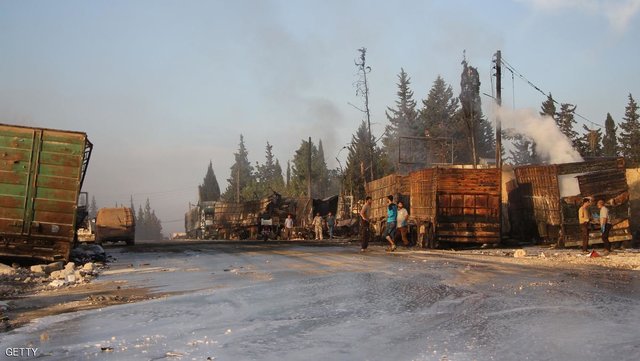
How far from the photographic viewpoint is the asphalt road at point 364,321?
4633 mm

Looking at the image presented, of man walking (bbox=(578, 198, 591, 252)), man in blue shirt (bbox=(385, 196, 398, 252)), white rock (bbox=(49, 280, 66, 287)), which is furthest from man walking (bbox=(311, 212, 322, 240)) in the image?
white rock (bbox=(49, 280, 66, 287))

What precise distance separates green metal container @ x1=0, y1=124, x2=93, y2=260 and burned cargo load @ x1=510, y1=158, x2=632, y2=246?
49.7 ft

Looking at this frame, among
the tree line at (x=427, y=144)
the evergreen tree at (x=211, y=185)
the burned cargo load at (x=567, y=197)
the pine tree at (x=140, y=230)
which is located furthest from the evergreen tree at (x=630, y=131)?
the pine tree at (x=140, y=230)

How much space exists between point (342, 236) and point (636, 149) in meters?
39.7

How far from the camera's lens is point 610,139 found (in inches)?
2788

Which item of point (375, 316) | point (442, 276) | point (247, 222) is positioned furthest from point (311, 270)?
point (247, 222)

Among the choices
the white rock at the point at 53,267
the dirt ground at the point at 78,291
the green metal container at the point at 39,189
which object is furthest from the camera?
the green metal container at the point at 39,189

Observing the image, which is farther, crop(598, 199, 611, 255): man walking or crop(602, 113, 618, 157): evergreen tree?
crop(602, 113, 618, 157): evergreen tree

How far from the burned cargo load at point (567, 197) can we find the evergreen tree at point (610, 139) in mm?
52381

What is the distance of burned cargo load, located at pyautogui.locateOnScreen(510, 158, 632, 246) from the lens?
17672 millimetres

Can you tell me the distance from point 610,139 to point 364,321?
75025mm

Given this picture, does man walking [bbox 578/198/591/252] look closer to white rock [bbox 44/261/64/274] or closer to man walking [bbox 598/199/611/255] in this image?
man walking [bbox 598/199/611/255]

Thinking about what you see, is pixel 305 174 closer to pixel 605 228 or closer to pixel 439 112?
pixel 439 112

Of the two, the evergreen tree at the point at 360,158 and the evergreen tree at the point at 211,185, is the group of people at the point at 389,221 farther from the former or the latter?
the evergreen tree at the point at 211,185
